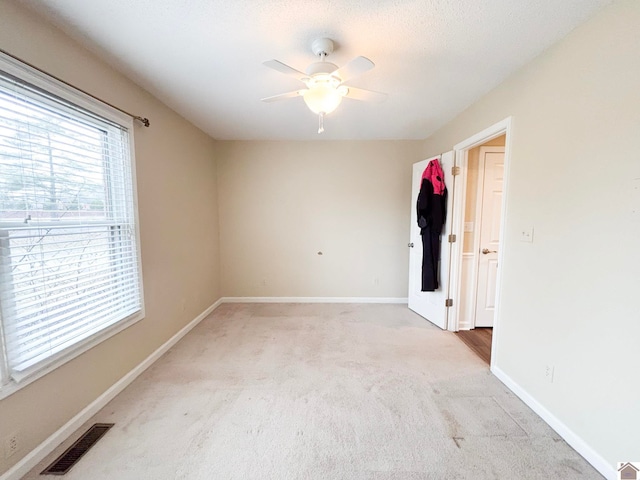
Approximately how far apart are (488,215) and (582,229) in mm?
1531


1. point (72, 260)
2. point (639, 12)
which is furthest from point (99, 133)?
point (639, 12)

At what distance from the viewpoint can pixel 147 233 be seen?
2.29 metres

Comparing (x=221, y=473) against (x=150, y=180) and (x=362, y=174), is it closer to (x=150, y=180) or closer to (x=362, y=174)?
(x=150, y=180)

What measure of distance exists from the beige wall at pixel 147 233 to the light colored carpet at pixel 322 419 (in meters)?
0.23

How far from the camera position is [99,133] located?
1.83m

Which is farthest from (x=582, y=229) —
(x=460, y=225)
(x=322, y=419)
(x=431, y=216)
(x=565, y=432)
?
(x=322, y=419)

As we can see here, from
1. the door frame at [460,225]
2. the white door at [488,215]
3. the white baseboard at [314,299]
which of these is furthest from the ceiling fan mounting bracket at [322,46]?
the white baseboard at [314,299]

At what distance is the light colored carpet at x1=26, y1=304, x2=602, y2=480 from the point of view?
1.35 meters

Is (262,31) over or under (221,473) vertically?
over

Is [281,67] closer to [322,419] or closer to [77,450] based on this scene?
[322,419]

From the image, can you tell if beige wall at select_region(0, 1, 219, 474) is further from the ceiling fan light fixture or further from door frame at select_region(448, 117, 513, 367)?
door frame at select_region(448, 117, 513, 367)

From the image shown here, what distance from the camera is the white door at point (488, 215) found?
9.34 feet

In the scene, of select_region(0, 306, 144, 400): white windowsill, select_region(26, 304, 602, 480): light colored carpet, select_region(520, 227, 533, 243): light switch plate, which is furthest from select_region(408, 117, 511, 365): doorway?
select_region(0, 306, 144, 400): white windowsill

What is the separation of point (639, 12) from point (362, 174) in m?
2.77
